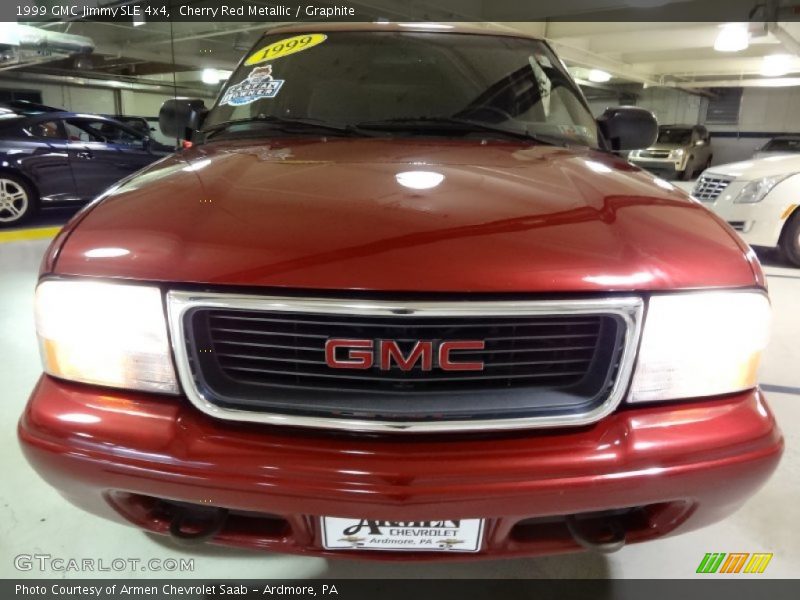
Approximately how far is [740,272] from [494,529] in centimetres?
75

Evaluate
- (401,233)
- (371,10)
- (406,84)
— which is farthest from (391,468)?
(371,10)

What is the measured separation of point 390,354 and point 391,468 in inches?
8.6

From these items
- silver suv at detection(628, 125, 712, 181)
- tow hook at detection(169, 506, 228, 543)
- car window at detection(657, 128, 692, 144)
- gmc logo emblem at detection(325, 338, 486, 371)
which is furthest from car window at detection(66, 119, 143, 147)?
car window at detection(657, 128, 692, 144)

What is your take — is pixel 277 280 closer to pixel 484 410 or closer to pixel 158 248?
pixel 158 248

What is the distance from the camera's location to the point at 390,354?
1126 millimetres

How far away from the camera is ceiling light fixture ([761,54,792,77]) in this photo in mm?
14414

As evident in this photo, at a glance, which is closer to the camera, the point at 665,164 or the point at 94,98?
the point at 94,98

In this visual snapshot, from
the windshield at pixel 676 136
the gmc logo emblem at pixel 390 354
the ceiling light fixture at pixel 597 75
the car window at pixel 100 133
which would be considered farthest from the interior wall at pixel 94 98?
the windshield at pixel 676 136

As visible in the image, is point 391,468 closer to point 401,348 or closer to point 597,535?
point 401,348

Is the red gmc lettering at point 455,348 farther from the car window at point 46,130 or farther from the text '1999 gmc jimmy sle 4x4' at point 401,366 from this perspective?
the car window at point 46,130

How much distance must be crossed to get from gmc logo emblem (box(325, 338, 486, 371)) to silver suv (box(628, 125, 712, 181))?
52.1 feet

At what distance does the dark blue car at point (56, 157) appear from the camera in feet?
21.5

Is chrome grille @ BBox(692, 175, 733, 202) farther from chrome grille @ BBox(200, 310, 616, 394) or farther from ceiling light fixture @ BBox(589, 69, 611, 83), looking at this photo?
ceiling light fixture @ BBox(589, 69, 611, 83)

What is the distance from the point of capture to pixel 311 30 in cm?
239
